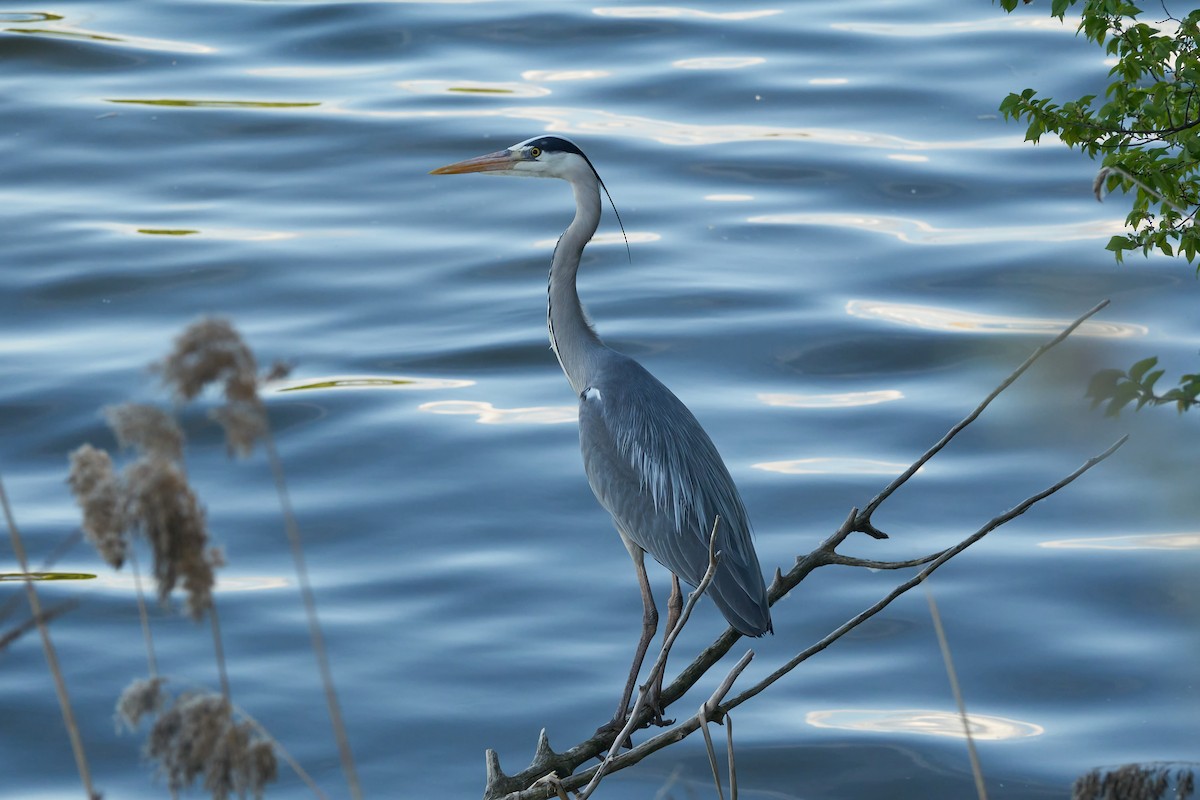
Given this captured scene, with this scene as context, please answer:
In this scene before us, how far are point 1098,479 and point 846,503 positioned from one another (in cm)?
164

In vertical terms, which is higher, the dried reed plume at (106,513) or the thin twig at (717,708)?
the dried reed plume at (106,513)

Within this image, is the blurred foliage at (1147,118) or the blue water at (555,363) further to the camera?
the blue water at (555,363)

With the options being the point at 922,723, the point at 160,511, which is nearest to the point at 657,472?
the point at 922,723

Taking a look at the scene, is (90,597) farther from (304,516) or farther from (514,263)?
(514,263)

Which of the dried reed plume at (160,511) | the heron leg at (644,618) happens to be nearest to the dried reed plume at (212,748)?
the dried reed plume at (160,511)

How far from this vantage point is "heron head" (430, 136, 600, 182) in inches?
217

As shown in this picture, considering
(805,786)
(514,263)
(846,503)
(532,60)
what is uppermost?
(532,60)

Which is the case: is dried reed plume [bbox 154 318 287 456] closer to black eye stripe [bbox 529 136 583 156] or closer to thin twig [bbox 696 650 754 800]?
thin twig [bbox 696 650 754 800]

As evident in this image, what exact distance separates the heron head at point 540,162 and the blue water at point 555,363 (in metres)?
1.72

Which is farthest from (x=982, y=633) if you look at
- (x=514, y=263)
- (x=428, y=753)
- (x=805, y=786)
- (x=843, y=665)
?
(x=514, y=263)

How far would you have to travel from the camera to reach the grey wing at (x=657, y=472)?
503cm

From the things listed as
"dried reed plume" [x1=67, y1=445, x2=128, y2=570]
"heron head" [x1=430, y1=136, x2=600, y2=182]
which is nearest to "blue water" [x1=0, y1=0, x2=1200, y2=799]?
"dried reed plume" [x1=67, y1=445, x2=128, y2=570]

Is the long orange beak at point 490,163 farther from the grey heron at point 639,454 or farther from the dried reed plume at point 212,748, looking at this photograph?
the dried reed plume at point 212,748

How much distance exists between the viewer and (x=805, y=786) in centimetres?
646
